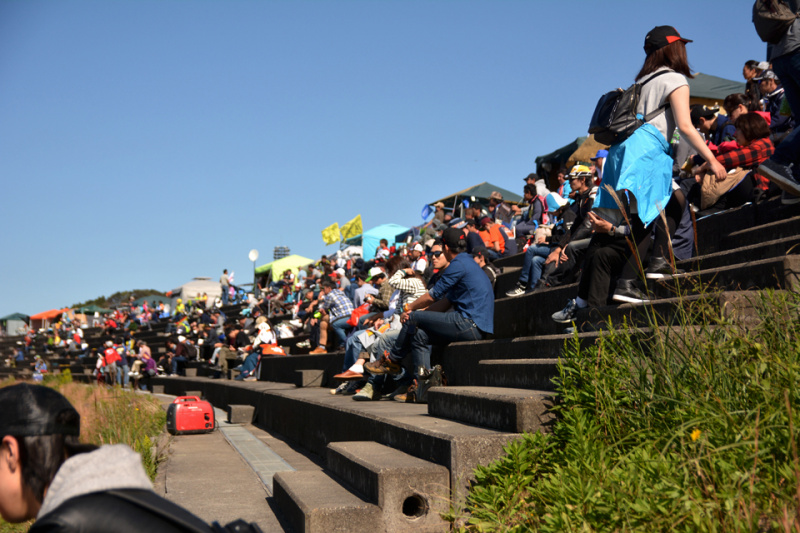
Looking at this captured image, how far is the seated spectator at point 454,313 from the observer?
263 inches

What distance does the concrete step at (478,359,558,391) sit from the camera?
4.56m

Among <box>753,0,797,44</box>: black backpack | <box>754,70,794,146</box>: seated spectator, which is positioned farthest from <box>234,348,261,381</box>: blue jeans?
<box>753,0,797,44</box>: black backpack

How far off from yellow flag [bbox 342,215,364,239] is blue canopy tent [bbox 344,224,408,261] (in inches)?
60.4

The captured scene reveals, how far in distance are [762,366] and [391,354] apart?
4774 millimetres

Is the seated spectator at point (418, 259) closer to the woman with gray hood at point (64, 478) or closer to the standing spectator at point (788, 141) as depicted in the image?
the standing spectator at point (788, 141)

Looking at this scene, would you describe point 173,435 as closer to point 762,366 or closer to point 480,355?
point 480,355

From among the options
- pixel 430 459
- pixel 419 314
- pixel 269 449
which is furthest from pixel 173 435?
pixel 430 459

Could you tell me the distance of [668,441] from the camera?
104 inches

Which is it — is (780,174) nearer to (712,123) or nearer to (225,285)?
(712,123)

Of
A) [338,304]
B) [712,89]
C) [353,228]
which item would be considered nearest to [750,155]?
[338,304]

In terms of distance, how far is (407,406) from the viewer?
6508 millimetres

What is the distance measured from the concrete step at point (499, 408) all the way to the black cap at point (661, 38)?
8.37 ft

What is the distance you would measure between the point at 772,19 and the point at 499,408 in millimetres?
3682

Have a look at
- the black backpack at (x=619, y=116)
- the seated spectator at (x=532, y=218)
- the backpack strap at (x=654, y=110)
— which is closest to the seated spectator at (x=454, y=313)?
the black backpack at (x=619, y=116)
